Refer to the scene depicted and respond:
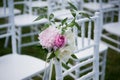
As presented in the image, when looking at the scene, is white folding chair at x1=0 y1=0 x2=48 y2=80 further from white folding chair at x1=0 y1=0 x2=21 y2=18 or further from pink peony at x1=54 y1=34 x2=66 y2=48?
pink peony at x1=54 y1=34 x2=66 y2=48

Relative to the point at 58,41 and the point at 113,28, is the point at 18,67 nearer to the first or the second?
the point at 58,41

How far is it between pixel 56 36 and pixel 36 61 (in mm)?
968

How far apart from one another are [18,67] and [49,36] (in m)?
0.91

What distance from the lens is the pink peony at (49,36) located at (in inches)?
43.3

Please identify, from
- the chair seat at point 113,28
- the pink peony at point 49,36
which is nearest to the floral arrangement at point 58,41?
the pink peony at point 49,36

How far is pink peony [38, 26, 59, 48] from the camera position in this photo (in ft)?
3.61

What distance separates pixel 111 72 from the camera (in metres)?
3.05

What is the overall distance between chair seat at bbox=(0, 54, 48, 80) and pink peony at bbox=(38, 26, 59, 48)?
738 mm

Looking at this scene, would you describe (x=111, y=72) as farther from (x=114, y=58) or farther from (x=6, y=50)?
(x=6, y=50)

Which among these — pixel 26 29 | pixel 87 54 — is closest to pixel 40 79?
pixel 87 54

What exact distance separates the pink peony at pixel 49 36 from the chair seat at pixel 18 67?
0.74 m

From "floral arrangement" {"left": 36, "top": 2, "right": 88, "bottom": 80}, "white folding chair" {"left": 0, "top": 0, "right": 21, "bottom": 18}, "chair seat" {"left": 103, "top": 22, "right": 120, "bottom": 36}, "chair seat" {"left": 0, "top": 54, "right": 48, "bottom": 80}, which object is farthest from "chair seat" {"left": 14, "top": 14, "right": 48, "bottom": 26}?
"floral arrangement" {"left": 36, "top": 2, "right": 88, "bottom": 80}

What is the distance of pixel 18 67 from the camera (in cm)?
193

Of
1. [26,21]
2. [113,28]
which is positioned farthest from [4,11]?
[113,28]
